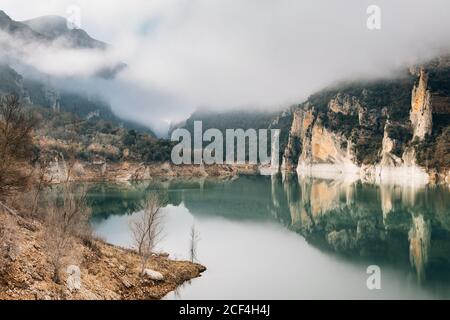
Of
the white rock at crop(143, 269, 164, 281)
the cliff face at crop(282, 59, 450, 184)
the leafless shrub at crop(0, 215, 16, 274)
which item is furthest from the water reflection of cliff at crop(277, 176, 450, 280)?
the cliff face at crop(282, 59, 450, 184)

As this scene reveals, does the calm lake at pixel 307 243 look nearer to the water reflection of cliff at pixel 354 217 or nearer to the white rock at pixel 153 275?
the water reflection of cliff at pixel 354 217

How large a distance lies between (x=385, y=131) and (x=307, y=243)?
109m

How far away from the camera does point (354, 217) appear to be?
51562 millimetres

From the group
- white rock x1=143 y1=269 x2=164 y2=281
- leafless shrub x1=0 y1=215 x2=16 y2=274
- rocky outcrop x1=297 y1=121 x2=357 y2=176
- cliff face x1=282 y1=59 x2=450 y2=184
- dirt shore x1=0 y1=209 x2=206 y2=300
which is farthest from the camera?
rocky outcrop x1=297 y1=121 x2=357 y2=176

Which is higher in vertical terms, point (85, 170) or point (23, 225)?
point (85, 170)

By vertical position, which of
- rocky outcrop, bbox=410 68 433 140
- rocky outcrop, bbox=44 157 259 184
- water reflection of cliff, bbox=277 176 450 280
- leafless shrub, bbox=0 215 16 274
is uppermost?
rocky outcrop, bbox=410 68 433 140

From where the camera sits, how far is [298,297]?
70.9ft

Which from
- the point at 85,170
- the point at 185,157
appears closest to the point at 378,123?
the point at 185,157

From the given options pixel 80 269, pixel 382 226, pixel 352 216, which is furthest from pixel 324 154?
pixel 80 269

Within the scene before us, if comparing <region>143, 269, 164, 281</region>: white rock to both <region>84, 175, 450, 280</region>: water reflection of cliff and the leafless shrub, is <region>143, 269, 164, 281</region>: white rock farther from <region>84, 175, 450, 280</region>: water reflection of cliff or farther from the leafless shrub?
<region>84, 175, 450, 280</region>: water reflection of cliff

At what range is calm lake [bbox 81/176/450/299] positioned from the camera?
23.2m

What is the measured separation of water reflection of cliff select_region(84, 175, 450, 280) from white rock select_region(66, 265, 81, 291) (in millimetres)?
19070

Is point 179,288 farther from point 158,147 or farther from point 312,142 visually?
point 312,142
